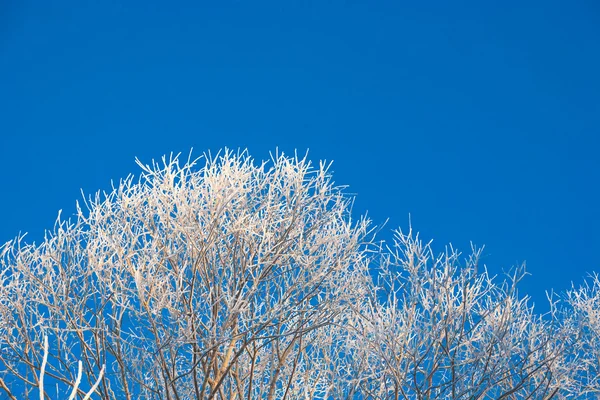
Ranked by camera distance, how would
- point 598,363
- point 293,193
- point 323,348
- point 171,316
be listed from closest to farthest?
1. point 171,316
2. point 293,193
3. point 323,348
4. point 598,363

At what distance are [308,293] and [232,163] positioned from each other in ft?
6.98

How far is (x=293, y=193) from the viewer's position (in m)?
8.63

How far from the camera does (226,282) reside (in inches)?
343

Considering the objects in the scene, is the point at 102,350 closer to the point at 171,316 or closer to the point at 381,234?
the point at 171,316

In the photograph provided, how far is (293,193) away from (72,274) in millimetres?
3059

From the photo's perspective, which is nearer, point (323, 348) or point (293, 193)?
point (293, 193)

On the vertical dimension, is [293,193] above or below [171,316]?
above

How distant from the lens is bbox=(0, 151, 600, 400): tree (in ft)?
25.3

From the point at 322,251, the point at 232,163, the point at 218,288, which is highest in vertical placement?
the point at 232,163

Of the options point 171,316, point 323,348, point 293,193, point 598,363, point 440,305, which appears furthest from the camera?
point 598,363

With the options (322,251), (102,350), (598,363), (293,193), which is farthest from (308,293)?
(598,363)

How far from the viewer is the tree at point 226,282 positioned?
771 cm

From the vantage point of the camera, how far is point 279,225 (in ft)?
28.4

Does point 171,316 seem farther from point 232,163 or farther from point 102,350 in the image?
point 232,163
